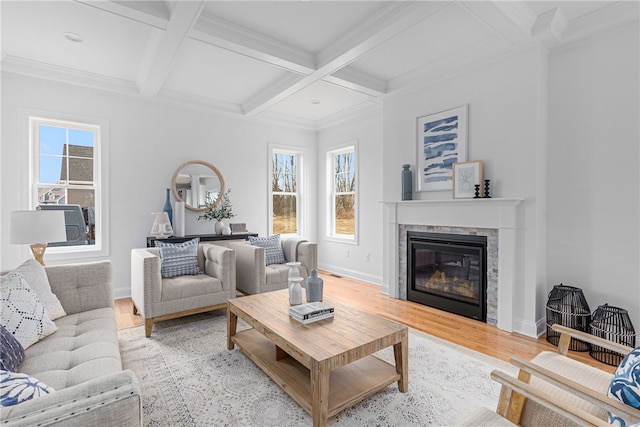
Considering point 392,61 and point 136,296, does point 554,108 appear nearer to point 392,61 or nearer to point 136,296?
point 392,61

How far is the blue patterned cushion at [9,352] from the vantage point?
1356 millimetres

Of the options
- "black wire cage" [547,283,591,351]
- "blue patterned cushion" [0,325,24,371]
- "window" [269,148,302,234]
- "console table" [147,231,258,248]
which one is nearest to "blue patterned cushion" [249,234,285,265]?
"console table" [147,231,258,248]

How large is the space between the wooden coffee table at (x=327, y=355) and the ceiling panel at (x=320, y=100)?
2953 mm

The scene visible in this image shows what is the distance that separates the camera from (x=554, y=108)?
2975mm

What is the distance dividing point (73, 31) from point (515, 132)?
4.10m

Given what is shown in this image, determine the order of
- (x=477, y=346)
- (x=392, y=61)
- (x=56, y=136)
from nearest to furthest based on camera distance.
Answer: (x=477, y=346) → (x=392, y=61) → (x=56, y=136)

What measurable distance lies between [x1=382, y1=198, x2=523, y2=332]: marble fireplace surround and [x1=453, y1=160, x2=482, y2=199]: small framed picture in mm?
86

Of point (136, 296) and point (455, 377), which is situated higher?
point (136, 296)

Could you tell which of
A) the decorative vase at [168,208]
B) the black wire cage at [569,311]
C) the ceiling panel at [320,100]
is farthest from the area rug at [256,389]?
the ceiling panel at [320,100]

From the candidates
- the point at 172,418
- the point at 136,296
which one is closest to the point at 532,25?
the point at 172,418

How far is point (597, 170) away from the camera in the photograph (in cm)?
275

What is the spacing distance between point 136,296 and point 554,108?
4.37 metres

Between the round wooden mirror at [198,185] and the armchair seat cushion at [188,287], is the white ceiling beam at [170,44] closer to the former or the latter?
the round wooden mirror at [198,185]

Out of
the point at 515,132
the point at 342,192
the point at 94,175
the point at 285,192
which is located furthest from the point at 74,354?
the point at 342,192
